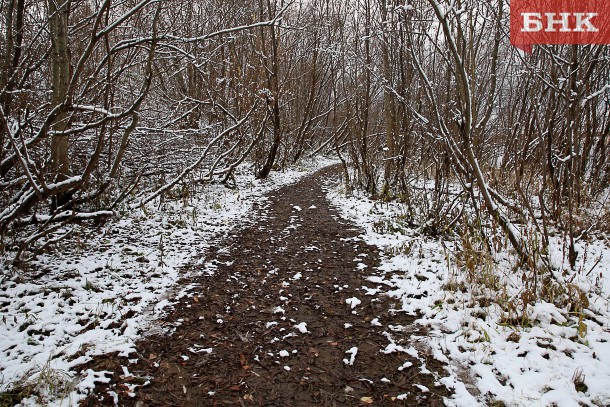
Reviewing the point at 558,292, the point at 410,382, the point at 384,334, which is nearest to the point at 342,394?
the point at 410,382

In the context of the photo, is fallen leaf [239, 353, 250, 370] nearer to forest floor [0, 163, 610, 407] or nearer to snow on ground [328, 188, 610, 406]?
forest floor [0, 163, 610, 407]

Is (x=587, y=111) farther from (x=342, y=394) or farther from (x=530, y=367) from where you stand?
(x=342, y=394)

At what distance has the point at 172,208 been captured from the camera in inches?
291

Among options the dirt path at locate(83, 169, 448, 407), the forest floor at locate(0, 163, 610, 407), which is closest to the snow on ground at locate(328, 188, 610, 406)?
the forest floor at locate(0, 163, 610, 407)

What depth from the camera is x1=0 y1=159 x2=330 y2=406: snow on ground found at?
9.02ft

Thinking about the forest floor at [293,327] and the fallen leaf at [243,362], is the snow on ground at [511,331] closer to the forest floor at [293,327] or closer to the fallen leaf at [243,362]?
the forest floor at [293,327]

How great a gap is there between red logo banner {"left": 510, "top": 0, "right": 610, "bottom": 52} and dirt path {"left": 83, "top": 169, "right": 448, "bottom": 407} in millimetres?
3590

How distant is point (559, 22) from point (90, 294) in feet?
21.5

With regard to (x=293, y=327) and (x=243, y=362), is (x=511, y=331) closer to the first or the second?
(x=293, y=327)

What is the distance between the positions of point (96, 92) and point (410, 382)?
624cm

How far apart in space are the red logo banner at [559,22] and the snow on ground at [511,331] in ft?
8.53

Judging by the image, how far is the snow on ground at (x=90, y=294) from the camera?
9.02 ft

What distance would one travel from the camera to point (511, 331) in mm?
3068

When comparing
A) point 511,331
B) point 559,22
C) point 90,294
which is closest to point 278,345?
point 511,331
